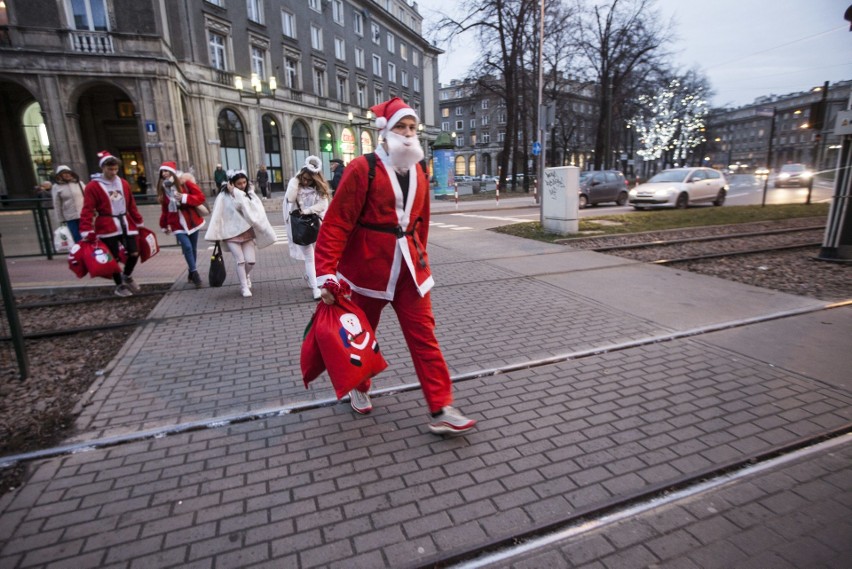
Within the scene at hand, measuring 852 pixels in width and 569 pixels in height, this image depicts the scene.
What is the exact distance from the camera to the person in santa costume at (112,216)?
21.3 feet

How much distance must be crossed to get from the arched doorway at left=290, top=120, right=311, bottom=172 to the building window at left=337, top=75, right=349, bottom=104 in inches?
272

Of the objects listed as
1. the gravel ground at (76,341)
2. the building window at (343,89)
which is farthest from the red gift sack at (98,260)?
the building window at (343,89)

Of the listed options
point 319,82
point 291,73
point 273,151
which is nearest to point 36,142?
point 273,151

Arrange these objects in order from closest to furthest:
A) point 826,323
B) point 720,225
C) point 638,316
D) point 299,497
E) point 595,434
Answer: point 299,497
point 595,434
point 826,323
point 638,316
point 720,225

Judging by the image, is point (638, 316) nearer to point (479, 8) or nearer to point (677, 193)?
point (677, 193)

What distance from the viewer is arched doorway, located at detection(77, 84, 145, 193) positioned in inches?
1035

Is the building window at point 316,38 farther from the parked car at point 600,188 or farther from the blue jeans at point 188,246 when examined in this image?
the blue jeans at point 188,246

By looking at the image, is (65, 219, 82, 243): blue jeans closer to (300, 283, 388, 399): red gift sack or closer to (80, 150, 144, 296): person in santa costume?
(80, 150, 144, 296): person in santa costume

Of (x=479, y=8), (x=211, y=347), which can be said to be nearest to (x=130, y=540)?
(x=211, y=347)

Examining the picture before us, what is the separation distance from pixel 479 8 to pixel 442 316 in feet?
90.2

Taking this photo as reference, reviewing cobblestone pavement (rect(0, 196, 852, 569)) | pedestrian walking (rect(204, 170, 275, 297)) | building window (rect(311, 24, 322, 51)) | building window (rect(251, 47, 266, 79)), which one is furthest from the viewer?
building window (rect(311, 24, 322, 51))

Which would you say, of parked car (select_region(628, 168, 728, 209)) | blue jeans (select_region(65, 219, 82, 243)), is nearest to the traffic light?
parked car (select_region(628, 168, 728, 209))

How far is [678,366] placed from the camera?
406 centimetres

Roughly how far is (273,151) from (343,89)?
12934mm
